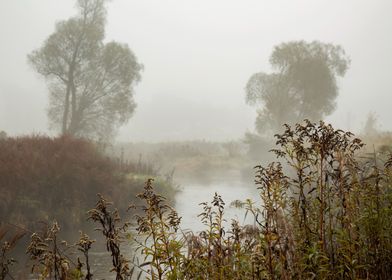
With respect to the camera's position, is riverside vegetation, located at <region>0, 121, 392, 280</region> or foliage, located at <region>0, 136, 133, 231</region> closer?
riverside vegetation, located at <region>0, 121, 392, 280</region>

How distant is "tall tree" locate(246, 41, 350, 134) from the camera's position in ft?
117

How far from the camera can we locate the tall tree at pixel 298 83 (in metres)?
35.8

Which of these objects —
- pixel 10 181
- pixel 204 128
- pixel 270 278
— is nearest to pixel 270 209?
pixel 270 278

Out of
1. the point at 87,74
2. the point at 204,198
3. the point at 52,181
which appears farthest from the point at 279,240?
the point at 87,74

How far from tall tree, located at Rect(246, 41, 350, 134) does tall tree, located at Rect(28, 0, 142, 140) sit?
13485 millimetres

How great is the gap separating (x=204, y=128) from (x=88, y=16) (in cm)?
6775

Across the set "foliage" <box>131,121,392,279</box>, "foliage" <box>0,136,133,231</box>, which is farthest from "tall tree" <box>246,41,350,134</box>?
"foliage" <box>131,121,392,279</box>

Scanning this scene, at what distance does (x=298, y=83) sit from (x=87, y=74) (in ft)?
59.8

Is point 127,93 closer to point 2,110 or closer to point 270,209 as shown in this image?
point 270,209

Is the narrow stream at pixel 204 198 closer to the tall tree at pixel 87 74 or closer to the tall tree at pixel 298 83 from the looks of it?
the tall tree at pixel 87 74

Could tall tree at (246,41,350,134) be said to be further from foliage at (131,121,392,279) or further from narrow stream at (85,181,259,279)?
foliage at (131,121,392,279)

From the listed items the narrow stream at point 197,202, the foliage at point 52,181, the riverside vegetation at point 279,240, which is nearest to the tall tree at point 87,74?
Result: the narrow stream at point 197,202

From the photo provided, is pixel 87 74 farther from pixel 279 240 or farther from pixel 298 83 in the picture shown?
pixel 279 240

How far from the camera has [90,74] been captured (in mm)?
27172
